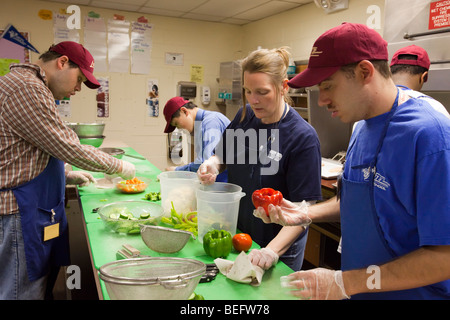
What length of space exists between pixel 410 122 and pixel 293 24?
15.3 ft

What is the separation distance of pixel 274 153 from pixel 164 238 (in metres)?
0.72

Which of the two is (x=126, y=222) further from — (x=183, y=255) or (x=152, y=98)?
(x=152, y=98)

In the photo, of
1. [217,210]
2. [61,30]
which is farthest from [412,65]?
[61,30]

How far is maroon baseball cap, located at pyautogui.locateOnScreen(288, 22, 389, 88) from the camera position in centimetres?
113

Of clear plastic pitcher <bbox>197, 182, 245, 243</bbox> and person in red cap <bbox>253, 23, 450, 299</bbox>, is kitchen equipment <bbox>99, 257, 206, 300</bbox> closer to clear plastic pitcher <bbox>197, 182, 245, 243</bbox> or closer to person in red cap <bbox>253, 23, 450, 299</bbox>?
→ person in red cap <bbox>253, 23, 450, 299</bbox>

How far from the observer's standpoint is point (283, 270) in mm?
1521

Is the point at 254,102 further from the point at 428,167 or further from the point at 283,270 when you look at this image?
the point at 428,167

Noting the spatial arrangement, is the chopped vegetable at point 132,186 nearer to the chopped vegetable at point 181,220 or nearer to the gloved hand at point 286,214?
the chopped vegetable at point 181,220

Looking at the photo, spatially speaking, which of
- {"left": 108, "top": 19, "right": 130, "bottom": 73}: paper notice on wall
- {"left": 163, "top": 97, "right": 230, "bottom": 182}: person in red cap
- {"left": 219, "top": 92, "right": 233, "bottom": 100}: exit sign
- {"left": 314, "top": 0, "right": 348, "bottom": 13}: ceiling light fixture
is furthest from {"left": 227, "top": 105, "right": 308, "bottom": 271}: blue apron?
{"left": 108, "top": 19, "right": 130, "bottom": 73}: paper notice on wall

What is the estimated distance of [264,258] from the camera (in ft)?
4.83

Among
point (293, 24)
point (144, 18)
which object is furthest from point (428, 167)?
point (144, 18)

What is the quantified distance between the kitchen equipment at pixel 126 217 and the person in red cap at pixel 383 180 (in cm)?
100

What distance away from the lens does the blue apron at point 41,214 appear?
2055mm

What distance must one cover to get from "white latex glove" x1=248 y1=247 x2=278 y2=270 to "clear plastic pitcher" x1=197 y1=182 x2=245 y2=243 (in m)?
0.26
